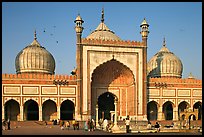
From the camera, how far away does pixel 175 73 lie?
3622 centimetres

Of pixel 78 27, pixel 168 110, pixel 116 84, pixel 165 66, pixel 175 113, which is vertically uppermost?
pixel 78 27

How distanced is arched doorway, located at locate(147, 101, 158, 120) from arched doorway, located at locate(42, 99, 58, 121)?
8786 mm

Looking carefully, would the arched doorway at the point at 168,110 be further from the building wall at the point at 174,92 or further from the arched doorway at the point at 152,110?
the building wall at the point at 174,92

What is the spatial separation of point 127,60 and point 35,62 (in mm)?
8615

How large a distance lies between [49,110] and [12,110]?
3047 mm

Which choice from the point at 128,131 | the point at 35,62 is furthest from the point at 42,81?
the point at 128,131

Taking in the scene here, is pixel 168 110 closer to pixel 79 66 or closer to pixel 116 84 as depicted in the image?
pixel 116 84

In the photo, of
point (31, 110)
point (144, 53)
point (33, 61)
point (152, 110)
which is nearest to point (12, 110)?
point (31, 110)

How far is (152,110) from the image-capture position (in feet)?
105

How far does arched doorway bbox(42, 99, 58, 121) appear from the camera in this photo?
28.5m

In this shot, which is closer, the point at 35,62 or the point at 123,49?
the point at 123,49

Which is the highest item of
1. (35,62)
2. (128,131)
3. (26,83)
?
(35,62)

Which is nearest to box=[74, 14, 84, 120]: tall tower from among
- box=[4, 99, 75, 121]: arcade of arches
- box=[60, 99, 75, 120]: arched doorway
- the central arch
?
the central arch

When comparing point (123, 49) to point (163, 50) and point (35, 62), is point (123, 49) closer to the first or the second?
point (35, 62)
